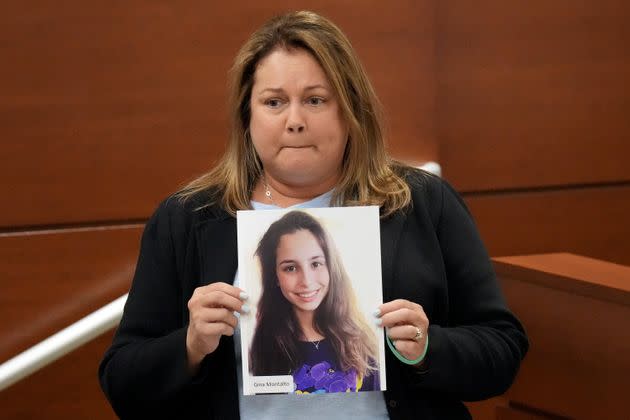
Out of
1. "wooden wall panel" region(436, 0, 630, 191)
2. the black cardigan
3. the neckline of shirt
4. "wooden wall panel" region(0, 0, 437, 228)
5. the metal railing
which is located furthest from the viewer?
"wooden wall panel" region(436, 0, 630, 191)

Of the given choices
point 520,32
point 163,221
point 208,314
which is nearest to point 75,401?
point 163,221

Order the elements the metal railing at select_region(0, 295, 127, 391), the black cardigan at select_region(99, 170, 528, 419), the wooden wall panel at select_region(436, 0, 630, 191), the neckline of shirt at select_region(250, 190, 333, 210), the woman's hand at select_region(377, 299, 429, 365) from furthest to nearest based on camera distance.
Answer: the wooden wall panel at select_region(436, 0, 630, 191)
the metal railing at select_region(0, 295, 127, 391)
the neckline of shirt at select_region(250, 190, 333, 210)
the black cardigan at select_region(99, 170, 528, 419)
the woman's hand at select_region(377, 299, 429, 365)

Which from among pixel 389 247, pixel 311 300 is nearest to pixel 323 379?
pixel 311 300

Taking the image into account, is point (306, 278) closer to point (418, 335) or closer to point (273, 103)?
→ point (418, 335)

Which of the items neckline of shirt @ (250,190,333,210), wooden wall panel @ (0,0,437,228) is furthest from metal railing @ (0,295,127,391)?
neckline of shirt @ (250,190,333,210)

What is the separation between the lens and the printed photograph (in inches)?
62.2

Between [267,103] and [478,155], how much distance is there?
127 cm

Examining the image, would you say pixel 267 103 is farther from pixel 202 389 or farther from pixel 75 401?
pixel 75 401

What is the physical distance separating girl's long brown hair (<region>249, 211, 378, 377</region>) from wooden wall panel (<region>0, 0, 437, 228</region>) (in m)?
0.97

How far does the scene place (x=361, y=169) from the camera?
5.83 ft

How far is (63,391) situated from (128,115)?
2.13ft

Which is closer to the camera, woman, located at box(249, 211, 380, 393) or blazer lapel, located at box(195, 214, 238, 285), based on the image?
woman, located at box(249, 211, 380, 393)

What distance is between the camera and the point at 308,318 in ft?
5.21

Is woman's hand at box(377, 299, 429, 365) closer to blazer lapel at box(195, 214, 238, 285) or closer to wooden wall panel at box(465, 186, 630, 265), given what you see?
blazer lapel at box(195, 214, 238, 285)
